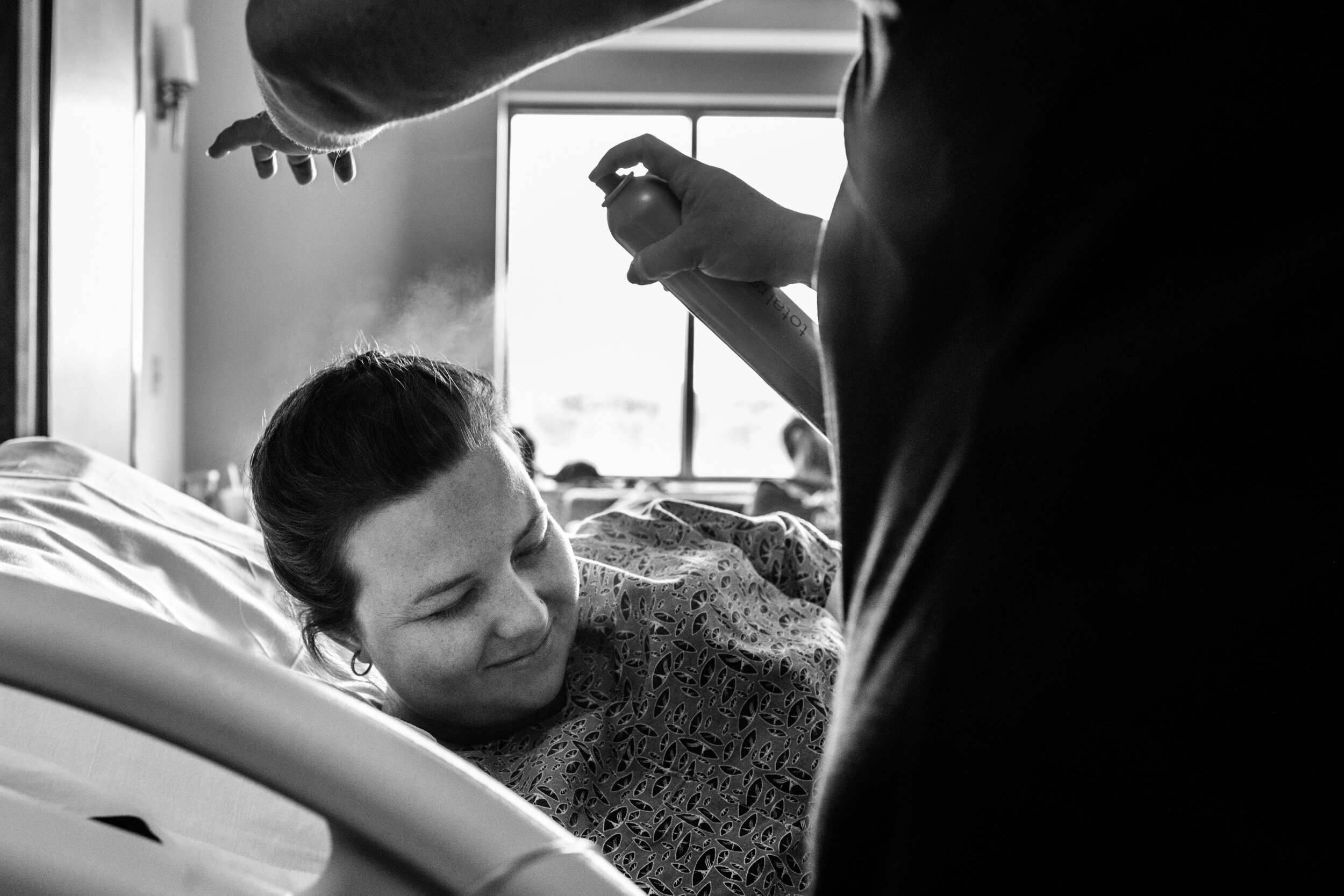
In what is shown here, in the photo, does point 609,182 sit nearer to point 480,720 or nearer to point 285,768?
point 480,720

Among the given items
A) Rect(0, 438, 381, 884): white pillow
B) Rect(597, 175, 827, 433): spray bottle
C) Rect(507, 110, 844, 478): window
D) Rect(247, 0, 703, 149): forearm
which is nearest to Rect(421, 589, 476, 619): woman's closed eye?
Rect(0, 438, 381, 884): white pillow

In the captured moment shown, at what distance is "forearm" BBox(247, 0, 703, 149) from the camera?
49 centimetres

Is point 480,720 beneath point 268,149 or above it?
beneath

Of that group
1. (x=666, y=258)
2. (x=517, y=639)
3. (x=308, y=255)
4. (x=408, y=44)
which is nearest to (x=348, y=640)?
(x=517, y=639)

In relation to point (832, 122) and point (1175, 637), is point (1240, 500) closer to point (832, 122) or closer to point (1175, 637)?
point (1175, 637)

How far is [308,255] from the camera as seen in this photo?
472cm

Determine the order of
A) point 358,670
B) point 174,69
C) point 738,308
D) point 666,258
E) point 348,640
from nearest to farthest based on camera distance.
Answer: point 666,258, point 738,308, point 348,640, point 358,670, point 174,69

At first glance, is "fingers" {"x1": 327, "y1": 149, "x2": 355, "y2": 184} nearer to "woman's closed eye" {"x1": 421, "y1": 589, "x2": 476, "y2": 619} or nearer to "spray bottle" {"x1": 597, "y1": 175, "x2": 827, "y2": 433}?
"spray bottle" {"x1": 597, "y1": 175, "x2": 827, "y2": 433}

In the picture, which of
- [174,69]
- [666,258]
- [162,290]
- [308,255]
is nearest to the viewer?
[666,258]

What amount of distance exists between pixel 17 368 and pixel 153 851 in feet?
5.80

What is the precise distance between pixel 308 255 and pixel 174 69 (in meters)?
1.15

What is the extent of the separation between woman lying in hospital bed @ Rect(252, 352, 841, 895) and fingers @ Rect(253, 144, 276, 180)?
8.3 inches

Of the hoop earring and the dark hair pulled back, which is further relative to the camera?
the hoop earring

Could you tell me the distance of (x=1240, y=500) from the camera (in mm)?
400
